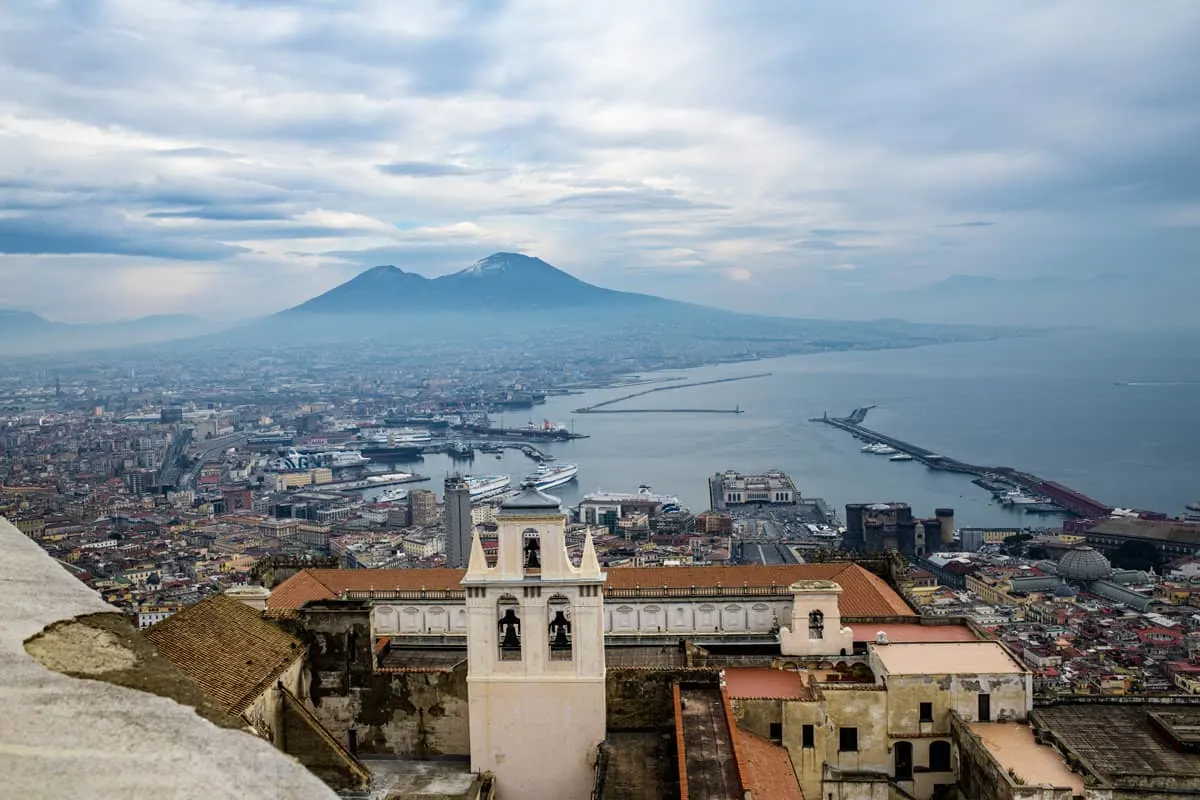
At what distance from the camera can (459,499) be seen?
1859 inches

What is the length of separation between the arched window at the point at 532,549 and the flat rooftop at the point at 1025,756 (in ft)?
17.2

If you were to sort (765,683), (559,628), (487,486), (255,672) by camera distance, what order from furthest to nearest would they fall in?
(487,486)
(765,683)
(559,628)
(255,672)

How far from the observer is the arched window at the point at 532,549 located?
11406 millimetres

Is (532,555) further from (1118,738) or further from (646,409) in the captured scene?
(646,409)

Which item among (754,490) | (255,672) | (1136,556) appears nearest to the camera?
(255,672)

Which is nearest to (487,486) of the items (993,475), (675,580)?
(993,475)

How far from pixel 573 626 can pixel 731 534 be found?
157ft

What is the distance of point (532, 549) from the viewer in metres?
11.5

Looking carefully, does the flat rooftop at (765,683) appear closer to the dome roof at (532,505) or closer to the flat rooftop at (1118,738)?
the flat rooftop at (1118,738)

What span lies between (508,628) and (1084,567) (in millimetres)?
41257

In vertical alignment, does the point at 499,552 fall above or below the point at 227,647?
above

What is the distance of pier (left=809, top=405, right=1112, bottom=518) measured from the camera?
65.8 m

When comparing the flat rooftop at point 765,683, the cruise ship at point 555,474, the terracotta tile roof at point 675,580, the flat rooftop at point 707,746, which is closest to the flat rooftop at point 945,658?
the flat rooftop at point 765,683

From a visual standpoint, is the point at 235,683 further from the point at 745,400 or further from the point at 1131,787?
the point at 745,400
